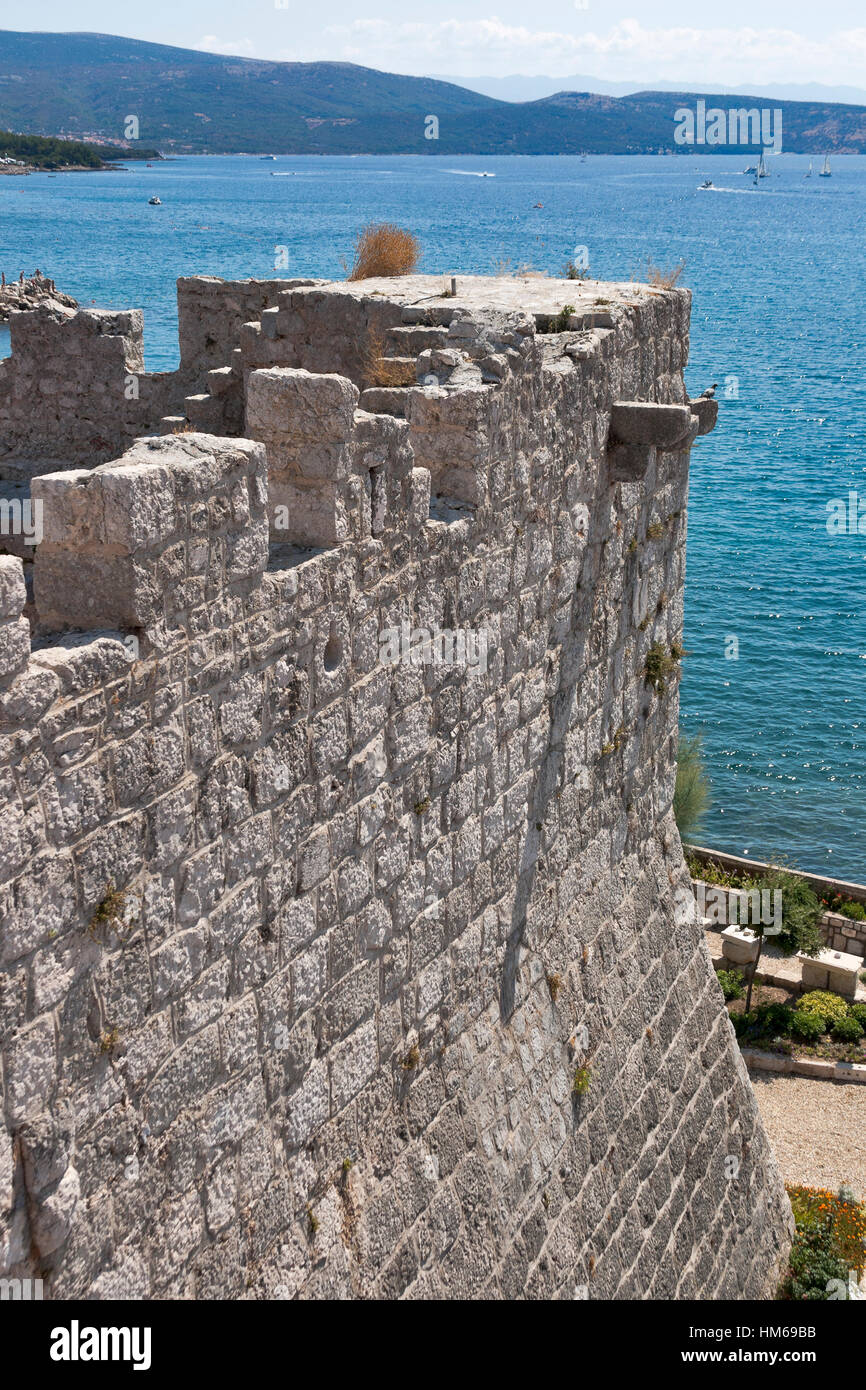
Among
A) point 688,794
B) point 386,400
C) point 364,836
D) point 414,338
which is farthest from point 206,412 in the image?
point 688,794

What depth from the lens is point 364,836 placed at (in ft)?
17.5

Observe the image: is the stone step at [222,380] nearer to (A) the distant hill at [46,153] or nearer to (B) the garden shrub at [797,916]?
(B) the garden shrub at [797,916]

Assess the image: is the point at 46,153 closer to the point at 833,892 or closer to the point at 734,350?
the point at 734,350

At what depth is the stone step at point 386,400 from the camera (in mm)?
5863

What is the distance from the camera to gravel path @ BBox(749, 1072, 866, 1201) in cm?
1395

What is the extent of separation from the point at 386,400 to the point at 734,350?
66876mm

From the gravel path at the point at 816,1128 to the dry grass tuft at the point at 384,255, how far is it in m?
10.0

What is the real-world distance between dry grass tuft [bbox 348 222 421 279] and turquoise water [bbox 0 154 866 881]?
0.65 meters

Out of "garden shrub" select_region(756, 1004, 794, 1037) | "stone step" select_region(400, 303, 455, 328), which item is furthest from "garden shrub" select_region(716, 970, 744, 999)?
"stone step" select_region(400, 303, 455, 328)

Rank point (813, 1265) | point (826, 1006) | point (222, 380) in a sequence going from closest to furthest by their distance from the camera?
point (222, 380) → point (813, 1265) → point (826, 1006)

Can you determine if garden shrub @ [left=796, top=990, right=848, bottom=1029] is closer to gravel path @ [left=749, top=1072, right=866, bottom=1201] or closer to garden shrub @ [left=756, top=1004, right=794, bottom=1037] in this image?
garden shrub @ [left=756, top=1004, right=794, bottom=1037]

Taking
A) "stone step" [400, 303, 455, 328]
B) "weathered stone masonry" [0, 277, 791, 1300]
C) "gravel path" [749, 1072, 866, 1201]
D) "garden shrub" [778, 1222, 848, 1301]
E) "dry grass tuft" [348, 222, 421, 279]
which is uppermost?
"dry grass tuft" [348, 222, 421, 279]

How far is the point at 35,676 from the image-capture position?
340 centimetres
